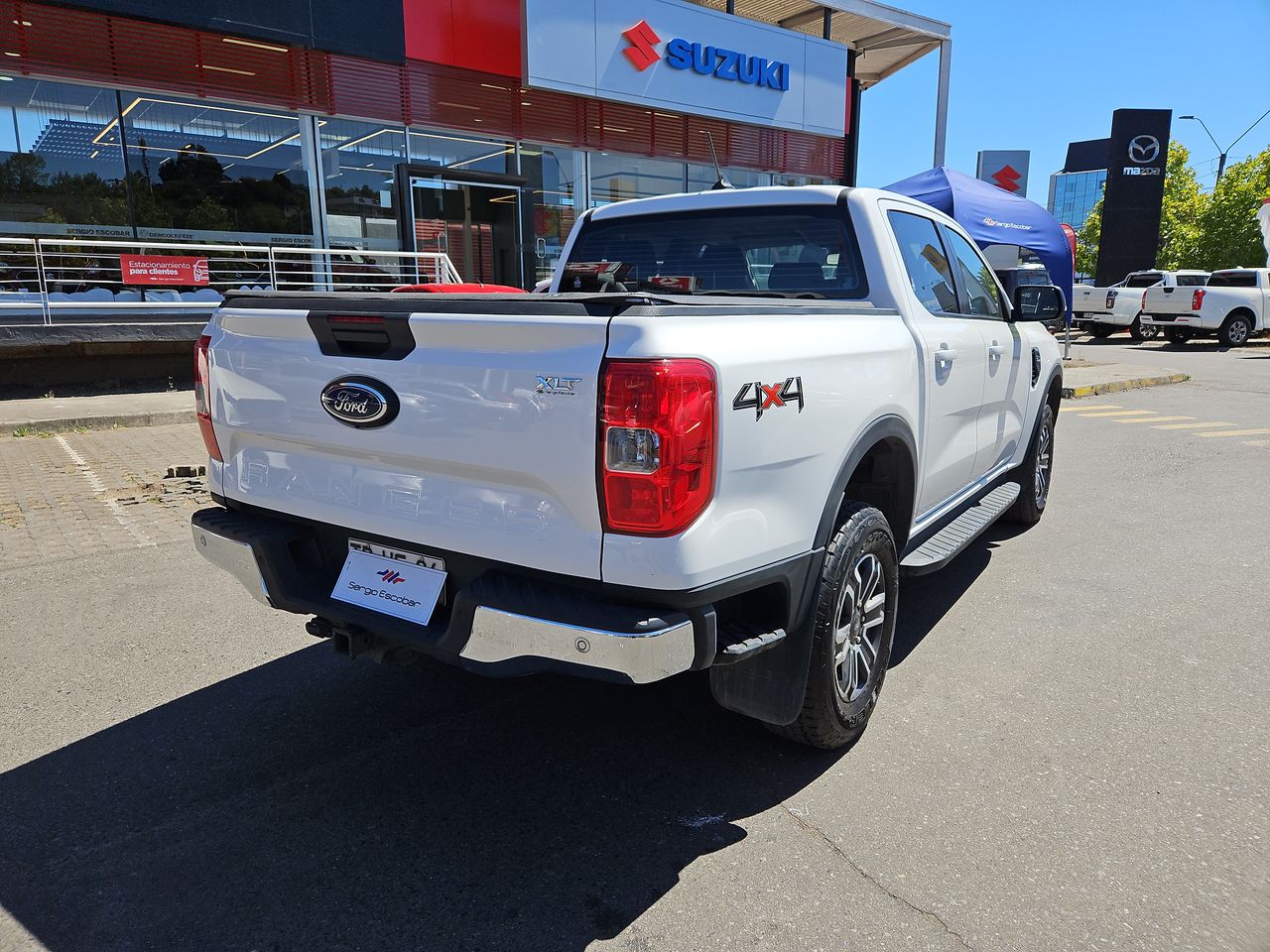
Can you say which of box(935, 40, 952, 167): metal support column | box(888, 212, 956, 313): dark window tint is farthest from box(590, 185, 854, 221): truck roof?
box(935, 40, 952, 167): metal support column

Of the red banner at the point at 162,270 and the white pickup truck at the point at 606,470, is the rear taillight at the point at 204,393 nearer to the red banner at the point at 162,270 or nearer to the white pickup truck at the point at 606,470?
the white pickup truck at the point at 606,470

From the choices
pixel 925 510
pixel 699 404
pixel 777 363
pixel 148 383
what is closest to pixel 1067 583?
pixel 925 510

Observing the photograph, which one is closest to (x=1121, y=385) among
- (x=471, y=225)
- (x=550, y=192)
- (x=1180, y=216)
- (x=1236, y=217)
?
(x=550, y=192)

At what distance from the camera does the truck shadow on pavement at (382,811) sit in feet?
7.33

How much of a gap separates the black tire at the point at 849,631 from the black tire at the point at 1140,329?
2304cm

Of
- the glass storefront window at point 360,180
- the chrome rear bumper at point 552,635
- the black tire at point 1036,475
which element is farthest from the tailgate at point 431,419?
the glass storefront window at point 360,180

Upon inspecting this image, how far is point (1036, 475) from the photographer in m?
5.84

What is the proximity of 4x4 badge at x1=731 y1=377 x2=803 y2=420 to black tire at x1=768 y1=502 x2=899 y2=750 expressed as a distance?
21.3 inches

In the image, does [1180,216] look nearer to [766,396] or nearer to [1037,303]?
[1037,303]

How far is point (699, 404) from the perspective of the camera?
2141 mm

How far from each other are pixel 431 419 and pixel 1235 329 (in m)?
24.8

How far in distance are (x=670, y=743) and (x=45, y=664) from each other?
2.73 meters

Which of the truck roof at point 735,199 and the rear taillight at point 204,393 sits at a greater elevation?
the truck roof at point 735,199

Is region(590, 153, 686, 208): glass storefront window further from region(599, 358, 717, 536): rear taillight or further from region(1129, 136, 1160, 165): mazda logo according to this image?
region(1129, 136, 1160, 165): mazda logo
